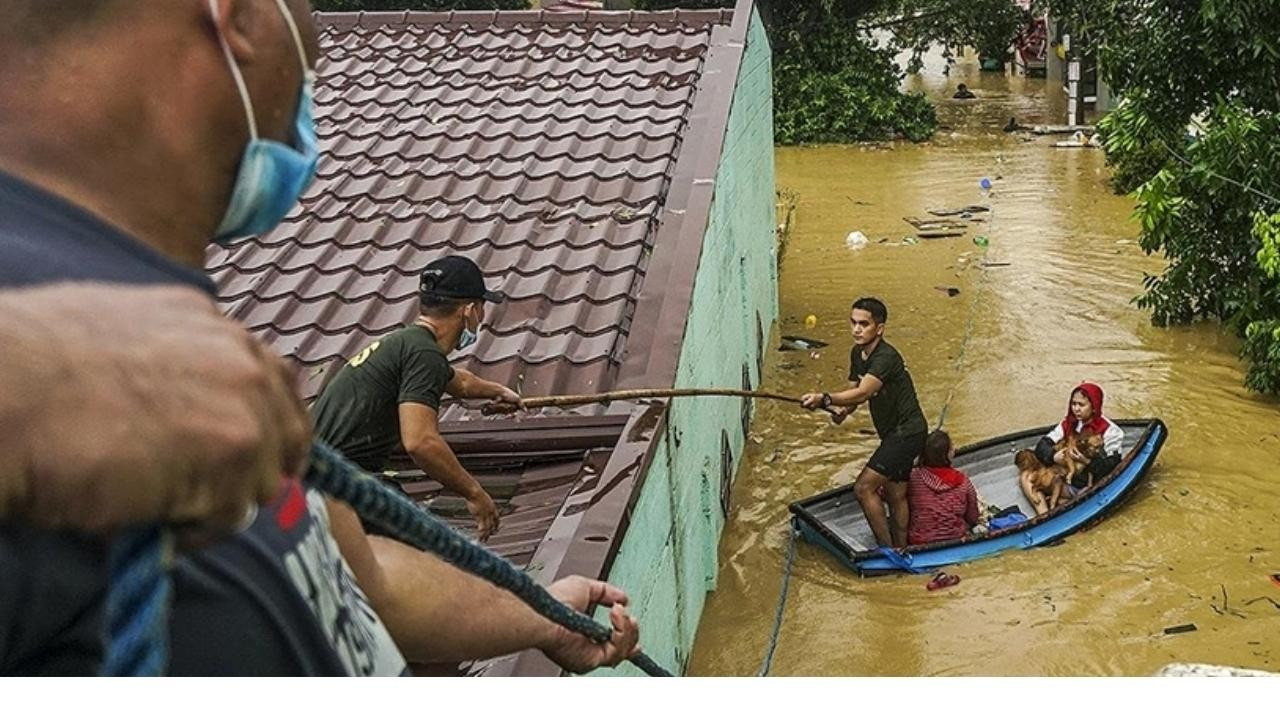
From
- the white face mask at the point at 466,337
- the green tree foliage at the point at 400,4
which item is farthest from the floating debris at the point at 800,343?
the green tree foliage at the point at 400,4

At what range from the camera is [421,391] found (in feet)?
14.5

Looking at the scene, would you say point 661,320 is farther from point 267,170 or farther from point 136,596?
point 136,596

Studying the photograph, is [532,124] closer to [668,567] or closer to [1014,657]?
[668,567]

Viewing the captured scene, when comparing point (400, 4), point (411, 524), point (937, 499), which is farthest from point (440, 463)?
point (400, 4)

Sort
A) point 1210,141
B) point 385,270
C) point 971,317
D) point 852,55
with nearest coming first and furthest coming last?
point 385,270 → point 1210,141 → point 971,317 → point 852,55

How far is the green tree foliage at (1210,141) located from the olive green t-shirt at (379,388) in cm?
715

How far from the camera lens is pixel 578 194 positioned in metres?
6.85

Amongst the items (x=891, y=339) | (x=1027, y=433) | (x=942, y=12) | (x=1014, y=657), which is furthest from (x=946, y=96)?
(x=1014, y=657)

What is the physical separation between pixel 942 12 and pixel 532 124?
18.5m

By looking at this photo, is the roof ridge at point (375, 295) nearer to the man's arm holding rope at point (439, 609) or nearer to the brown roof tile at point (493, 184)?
A: the brown roof tile at point (493, 184)

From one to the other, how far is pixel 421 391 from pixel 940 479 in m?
4.39

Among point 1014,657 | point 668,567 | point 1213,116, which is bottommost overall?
point 1014,657

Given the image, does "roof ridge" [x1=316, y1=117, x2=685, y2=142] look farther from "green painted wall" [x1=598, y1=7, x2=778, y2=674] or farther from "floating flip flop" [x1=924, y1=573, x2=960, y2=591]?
"floating flip flop" [x1=924, y1=573, x2=960, y2=591]

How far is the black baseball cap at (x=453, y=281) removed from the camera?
→ 15.4 ft
